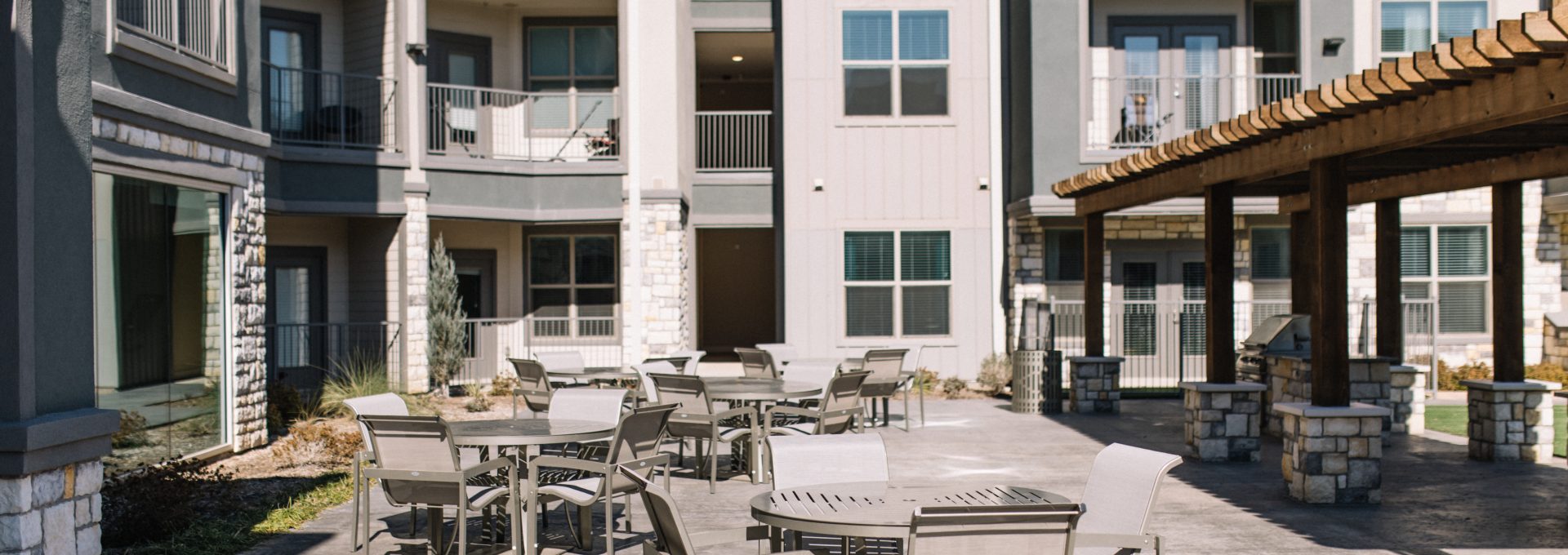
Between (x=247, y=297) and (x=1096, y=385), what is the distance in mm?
9782

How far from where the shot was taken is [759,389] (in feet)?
35.3

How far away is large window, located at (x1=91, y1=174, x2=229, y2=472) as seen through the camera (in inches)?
370

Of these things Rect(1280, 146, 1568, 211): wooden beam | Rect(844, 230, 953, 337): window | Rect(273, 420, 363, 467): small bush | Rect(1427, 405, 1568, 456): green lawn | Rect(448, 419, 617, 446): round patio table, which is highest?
Rect(1280, 146, 1568, 211): wooden beam

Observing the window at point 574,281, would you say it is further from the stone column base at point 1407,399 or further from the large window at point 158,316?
the stone column base at point 1407,399

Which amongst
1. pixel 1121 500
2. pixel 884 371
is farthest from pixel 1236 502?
pixel 884 371

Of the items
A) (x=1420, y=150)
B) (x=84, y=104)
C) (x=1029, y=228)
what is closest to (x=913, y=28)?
(x=1029, y=228)

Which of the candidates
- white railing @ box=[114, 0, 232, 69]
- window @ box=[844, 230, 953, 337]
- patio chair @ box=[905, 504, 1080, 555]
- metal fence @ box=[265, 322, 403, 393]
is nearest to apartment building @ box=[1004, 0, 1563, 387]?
window @ box=[844, 230, 953, 337]

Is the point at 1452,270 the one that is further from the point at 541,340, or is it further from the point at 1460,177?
the point at 541,340

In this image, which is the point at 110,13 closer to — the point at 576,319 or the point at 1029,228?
the point at 576,319

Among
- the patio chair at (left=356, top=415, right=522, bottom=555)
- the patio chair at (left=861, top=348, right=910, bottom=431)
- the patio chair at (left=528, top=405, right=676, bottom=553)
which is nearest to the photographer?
the patio chair at (left=356, top=415, right=522, bottom=555)

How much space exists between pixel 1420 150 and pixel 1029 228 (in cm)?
885

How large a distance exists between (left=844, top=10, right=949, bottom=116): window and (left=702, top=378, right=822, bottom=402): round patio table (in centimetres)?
820

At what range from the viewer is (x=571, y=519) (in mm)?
8359

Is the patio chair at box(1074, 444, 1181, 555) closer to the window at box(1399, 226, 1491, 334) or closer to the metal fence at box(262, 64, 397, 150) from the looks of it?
the metal fence at box(262, 64, 397, 150)
